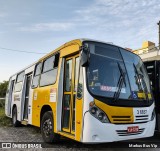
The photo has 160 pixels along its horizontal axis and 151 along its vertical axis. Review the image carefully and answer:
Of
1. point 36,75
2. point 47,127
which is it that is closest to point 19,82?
point 36,75

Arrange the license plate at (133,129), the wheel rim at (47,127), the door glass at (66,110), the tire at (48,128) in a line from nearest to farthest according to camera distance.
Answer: the license plate at (133,129)
the door glass at (66,110)
the tire at (48,128)
the wheel rim at (47,127)

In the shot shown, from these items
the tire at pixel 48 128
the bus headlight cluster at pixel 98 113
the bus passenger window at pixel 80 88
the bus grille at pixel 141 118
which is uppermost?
the bus passenger window at pixel 80 88

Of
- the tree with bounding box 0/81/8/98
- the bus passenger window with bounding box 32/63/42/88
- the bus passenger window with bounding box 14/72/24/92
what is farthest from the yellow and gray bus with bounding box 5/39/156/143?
the tree with bounding box 0/81/8/98

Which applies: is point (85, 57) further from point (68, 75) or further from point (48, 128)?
point (48, 128)

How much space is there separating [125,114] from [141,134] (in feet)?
2.40

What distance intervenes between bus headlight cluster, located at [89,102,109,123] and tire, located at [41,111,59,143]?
2080mm

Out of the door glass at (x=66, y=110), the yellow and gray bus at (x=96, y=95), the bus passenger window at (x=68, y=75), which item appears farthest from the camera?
the bus passenger window at (x=68, y=75)

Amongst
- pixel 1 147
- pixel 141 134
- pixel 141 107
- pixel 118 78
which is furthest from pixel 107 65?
pixel 1 147

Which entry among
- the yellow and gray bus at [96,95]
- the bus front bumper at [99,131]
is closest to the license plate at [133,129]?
the yellow and gray bus at [96,95]

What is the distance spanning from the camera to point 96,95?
5785mm

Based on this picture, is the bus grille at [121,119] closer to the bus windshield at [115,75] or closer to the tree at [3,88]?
the bus windshield at [115,75]

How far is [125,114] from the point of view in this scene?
5.95m

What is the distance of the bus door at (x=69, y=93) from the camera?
21.4ft

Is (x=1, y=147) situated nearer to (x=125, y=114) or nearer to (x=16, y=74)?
(x=125, y=114)
